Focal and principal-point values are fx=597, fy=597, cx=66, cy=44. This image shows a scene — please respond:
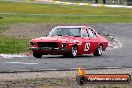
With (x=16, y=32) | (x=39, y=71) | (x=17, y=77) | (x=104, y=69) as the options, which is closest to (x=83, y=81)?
(x=17, y=77)

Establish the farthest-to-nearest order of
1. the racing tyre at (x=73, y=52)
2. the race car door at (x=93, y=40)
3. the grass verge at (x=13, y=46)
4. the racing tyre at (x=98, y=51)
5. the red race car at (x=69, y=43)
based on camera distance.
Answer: the grass verge at (x=13, y=46)
the racing tyre at (x=98, y=51)
the race car door at (x=93, y=40)
the racing tyre at (x=73, y=52)
the red race car at (x=69, y=43)

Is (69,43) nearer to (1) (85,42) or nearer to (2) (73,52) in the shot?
(2) (73,52)

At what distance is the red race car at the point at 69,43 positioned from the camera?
22.9 meters

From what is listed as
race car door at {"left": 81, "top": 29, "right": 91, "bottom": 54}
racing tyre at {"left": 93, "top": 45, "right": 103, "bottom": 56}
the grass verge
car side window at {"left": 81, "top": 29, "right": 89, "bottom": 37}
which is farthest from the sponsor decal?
the grass verge

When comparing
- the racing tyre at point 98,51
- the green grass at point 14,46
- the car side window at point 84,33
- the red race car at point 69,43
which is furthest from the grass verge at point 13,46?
the racing tyre at point 98,51

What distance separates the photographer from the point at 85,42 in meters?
24.3

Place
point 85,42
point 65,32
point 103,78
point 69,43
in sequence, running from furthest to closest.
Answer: point 85,42 < point 65,32 < point 69,43 < point 103,78

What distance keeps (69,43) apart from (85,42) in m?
1.34

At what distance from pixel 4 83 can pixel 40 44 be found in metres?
9.26

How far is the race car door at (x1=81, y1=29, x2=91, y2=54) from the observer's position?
79.4ft

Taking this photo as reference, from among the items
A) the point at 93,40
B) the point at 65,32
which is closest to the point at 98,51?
the point at 93,40

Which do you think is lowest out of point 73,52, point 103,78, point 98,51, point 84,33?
point 98,51

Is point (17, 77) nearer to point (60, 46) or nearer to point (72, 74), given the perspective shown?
point (72, 74)

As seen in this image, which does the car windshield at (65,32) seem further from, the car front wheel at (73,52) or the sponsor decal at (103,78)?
the sponsor decal at (103,78)
